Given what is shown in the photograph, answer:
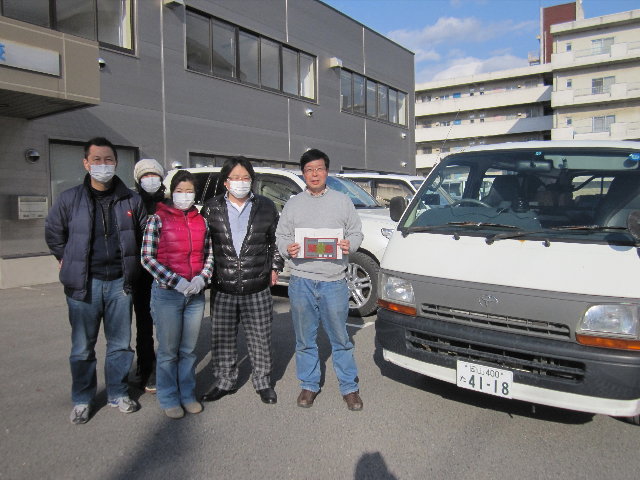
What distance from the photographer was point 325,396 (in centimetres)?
409

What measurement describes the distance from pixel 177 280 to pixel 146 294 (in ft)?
2.74

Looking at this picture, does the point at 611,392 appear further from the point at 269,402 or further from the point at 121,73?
the point at 121,73

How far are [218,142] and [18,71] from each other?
6318mm

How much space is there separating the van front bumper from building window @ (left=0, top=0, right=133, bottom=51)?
366 inches

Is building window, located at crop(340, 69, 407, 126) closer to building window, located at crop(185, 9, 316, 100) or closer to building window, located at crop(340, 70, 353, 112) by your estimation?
building window, located at crop(340, 70, 353, 112)

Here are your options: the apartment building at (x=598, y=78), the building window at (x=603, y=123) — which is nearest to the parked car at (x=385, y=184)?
the apartment building at (x=598, y=78)

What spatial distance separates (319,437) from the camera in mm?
3379

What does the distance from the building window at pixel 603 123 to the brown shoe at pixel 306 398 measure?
45748mm

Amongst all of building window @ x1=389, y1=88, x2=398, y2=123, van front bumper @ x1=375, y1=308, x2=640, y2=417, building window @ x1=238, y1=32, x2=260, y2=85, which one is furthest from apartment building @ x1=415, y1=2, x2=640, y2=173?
van front bumper @ x1=375, y1=308, x2=640, y2=417

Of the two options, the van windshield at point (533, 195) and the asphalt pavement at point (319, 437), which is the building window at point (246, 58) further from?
the asphalt pavement at point (319, 437)

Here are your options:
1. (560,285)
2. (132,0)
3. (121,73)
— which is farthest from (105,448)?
(132,0)

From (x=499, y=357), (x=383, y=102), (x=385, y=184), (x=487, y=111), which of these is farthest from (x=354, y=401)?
(x=487, y=111)

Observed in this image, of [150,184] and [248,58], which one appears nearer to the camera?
[150,184]

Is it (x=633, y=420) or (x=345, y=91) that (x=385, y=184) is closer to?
(x=633, y=420)
